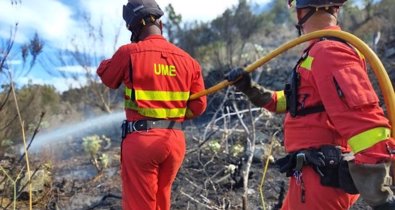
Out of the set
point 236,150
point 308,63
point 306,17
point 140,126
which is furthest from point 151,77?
point 236,150

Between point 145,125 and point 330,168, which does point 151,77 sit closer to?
point 145,125

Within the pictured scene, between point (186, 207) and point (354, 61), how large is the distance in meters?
4.31

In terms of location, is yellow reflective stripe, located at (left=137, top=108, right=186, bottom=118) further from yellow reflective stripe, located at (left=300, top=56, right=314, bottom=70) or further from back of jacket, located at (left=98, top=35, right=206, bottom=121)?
yellow reflective stripe, located at (left=300, top=56, right=314, bottom=70)

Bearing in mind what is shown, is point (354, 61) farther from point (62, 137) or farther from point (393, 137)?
point (62, 137)

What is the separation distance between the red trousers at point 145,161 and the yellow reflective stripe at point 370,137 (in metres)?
1.93

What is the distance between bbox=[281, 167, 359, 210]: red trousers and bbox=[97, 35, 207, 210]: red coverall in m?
1.49

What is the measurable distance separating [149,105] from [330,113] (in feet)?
6.03

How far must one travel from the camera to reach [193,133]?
1177cm

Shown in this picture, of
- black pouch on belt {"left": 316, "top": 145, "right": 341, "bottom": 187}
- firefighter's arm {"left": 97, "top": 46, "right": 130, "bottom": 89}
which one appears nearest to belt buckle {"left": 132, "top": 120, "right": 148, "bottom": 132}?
firefighter's arm {"left": 97, "top": 46, "right": 130, "bottom": 89}

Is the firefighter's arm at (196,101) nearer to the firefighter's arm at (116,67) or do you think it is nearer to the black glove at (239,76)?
the firefighter's arm at (116,67)

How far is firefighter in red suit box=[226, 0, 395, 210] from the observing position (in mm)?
2156

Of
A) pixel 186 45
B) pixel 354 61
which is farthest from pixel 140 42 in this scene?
pixel 186 45

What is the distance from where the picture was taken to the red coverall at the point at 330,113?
2.18 metres

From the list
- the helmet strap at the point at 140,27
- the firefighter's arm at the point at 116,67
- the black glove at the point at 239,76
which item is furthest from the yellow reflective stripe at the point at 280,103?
the helmet strap at the point at 140,27
